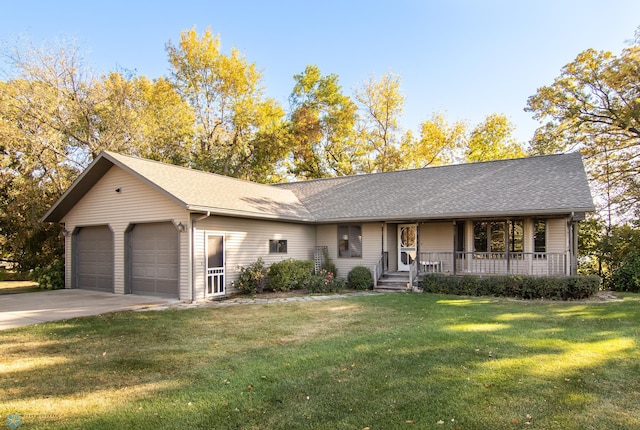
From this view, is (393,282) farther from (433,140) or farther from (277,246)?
(433,140)

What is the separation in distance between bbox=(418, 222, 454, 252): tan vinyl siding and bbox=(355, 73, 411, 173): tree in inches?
603

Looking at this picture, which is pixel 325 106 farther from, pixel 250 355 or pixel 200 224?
pixel 250 355

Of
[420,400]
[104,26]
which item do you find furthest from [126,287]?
[104,26]

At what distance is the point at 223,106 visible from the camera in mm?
28625

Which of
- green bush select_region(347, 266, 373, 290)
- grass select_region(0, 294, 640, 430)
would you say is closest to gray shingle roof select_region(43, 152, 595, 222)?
green bush select_region(347, 266, 373, 290)

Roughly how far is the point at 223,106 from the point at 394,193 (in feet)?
54.8

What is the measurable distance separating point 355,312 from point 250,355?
13.6ft

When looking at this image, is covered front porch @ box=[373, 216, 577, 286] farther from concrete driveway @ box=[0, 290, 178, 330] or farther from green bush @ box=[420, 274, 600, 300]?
concrete driveway @ box=[0, 290, 178, 330]

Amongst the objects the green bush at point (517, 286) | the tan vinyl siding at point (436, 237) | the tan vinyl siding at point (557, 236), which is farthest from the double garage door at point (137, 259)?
the tan vinyl siding at point (557, 236)

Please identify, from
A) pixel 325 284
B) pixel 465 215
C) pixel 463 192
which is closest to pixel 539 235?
pixel 465 215

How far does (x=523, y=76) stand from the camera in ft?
72.0

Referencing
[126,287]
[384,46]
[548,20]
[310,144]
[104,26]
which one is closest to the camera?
[126,287]

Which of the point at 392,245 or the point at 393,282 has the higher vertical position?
the point at 392,245

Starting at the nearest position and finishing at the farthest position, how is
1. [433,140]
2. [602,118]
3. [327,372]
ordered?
1. [327,372]
2. [602,118]
3. [433,140]
